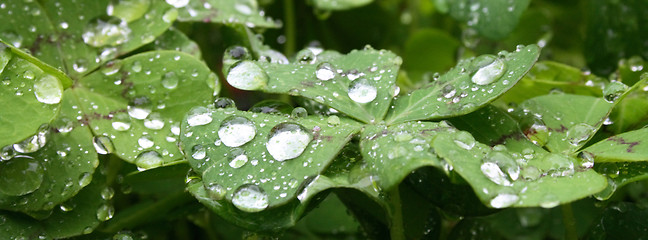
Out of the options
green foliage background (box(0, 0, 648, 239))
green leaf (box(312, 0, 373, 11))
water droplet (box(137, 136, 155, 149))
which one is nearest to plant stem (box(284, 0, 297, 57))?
green leaf (box(312, 0, 373, 11))

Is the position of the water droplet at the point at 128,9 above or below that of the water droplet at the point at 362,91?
below

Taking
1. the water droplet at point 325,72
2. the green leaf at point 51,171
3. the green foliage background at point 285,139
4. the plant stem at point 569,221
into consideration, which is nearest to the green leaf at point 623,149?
the green foliage background at point 285,139

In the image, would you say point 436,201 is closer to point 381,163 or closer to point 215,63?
point 381,163

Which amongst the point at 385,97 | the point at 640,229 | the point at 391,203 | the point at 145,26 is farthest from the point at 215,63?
the point at 640,229

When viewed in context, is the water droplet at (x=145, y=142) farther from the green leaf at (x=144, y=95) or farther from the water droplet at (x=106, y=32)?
the water droplet at (x=106, y=32)

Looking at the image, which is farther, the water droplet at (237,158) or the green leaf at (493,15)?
the green leaf at (493,15)

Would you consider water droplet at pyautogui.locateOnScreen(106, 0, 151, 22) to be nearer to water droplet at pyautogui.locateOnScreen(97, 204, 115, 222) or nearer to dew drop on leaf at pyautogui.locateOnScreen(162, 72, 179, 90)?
dew drop on leaf at pyautogui.locateOnScreen(162, 72, 179, 90)

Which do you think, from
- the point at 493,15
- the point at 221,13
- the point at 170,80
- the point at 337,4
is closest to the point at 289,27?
the point at 337,4
